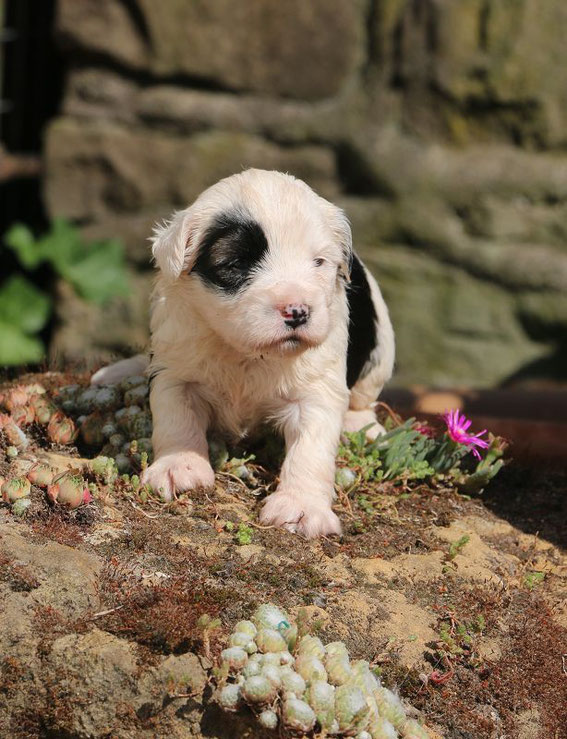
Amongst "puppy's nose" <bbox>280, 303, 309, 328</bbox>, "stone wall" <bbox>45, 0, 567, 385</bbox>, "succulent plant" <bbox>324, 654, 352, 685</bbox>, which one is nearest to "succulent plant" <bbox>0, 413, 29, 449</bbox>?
"puppy's nose" <bbox>280, 303, 309, 328</bbox>

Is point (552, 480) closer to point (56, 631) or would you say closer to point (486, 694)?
point (486, 694)

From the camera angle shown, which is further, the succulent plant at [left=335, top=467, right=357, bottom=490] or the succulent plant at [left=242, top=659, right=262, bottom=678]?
the succulent plant at [left=335, top=467, right=357, bottom=490]

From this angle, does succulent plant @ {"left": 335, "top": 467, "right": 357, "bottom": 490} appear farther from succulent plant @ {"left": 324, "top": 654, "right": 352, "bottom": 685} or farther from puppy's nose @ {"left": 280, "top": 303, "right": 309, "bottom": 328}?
succulent plant @ {"left": 324, "top": 654, "right": 352, "bottom": 685}

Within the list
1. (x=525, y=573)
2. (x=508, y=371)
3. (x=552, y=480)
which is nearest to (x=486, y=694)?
(x=525, y=573)

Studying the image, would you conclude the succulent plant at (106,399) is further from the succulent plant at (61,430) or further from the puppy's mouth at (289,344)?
the puppy's mouth at (289,344)

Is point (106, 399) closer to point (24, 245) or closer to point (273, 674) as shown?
point (273, 674)

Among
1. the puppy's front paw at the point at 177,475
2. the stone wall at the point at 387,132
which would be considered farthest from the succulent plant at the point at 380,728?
the stone wall at the point at 387,132

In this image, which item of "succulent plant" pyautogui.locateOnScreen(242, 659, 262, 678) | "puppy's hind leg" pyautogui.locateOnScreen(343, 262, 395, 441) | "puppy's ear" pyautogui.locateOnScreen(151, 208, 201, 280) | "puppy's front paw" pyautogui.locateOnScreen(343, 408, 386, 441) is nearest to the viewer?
"succulent plant" pyautogui.locateOnScreen(242, 659, 262, 678)
